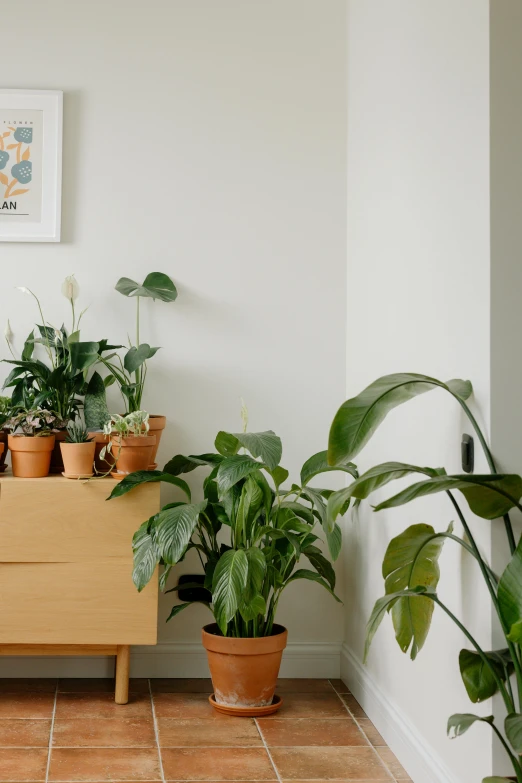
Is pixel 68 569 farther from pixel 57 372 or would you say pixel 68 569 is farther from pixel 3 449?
pixel 57 372

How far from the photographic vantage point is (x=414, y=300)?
2287 mm

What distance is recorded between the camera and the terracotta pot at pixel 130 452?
8.98 ft

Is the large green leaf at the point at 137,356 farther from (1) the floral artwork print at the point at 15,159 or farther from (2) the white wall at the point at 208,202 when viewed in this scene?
(1) the floral artwork print at the point at 15,159

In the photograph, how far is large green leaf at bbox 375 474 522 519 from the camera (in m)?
1.48

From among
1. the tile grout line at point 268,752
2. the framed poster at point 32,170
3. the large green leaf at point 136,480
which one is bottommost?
the tile grout line at point 268,752

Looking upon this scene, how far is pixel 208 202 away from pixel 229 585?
1.52m

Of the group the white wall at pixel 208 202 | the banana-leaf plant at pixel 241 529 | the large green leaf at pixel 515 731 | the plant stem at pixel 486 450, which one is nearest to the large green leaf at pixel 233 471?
the banana-leaf plant at pixel 241 529

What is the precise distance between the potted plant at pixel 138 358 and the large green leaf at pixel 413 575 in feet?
4.27

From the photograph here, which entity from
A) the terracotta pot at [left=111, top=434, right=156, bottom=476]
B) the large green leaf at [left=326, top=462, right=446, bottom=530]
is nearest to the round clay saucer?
the terracotta pot at [left=111, top=434, right=156, bottom=476]

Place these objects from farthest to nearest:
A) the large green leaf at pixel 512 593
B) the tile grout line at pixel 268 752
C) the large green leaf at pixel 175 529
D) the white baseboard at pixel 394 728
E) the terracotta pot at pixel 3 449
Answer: the terracotta pot at pixel 3 449, the large green leaf at pixel 175 529, the tile grout line at pixel 268 752, the white baseboard at pixel 394 728, the large green leaf at pixel 512 593

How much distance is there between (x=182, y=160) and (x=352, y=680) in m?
2.10

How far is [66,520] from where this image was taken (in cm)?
269

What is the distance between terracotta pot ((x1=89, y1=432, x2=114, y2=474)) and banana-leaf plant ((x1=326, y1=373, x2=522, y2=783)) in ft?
4.42

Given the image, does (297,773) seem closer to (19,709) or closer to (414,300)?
(19,709)
